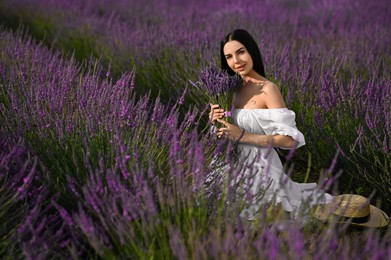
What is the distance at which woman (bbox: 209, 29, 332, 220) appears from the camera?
7.13ft

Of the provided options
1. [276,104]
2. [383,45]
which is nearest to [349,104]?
[276,104]

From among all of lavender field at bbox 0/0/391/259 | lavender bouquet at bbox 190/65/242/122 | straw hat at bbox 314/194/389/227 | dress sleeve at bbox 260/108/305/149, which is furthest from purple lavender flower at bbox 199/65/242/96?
straw hat at bbox 314/194/389/227

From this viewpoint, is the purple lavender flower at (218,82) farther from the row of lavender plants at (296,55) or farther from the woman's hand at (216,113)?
the row of lavender plants at (296,55)

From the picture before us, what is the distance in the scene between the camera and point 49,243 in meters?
1.59

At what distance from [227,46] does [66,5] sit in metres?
5.91

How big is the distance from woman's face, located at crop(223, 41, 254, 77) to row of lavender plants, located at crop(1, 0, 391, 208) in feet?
1.50

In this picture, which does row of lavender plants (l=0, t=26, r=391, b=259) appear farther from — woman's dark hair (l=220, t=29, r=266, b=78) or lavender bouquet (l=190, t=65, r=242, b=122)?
woman's dark hair (l=220, t=29, r=266, b=78)

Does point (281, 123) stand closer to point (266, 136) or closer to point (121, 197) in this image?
point (266, 136)

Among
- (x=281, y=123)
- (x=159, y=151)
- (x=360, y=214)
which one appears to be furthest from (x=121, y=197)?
(x=360, y=214)

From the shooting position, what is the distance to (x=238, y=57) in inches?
91.6

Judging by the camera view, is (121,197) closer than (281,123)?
Yes

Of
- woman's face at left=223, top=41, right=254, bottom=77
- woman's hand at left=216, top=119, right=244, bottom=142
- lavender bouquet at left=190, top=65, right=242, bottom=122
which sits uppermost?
woman's face at left=223, top=41, right=254, bottom=77

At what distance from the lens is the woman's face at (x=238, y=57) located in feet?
7.61

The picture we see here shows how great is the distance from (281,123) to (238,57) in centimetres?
43
